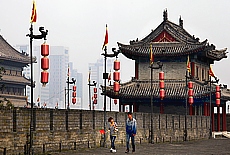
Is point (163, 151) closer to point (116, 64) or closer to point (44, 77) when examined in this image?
point (44, 77)

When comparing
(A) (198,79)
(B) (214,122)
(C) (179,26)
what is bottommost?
(B) (214,122)

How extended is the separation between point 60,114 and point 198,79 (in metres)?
32.3

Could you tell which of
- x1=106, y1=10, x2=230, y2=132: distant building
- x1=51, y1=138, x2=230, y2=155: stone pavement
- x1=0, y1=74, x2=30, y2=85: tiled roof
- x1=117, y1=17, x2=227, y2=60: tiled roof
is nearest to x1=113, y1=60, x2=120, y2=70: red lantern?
x1=51, y1=138, x2=230, y2=155: stone pavement

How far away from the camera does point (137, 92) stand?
54.1 m

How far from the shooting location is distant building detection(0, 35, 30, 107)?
221 feet

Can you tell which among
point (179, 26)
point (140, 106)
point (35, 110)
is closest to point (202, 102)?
point (140, 106)

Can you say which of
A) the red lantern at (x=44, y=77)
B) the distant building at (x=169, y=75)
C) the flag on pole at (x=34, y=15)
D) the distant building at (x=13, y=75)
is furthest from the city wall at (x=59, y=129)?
the distant building at (x=13, y=75)

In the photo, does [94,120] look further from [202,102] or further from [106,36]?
[202,102]

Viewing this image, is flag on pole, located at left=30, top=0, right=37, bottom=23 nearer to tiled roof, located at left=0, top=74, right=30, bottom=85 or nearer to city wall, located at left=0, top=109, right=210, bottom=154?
city wall, located at left=0, top=109, right=210, bottom=154

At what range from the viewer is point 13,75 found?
69.9 meters

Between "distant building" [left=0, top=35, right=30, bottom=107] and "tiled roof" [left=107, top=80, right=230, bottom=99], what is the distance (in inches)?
719

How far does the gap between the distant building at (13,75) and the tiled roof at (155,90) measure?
59.9ft

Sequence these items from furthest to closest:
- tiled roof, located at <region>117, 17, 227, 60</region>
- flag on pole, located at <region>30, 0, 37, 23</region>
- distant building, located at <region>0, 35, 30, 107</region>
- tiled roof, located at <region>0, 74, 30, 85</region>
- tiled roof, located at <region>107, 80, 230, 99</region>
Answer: distant building, located at <region>0, 35, 30, 107</region> < tiled roof, located at <region>0, 74, 30, 85</region> < tiled roof, located at <region>117, 17, 227, 60</region> < tiled roof, located at <region>107, 80, 230, 99</region> < flag on pole, located at <region>30, 0, 37, 23</region>

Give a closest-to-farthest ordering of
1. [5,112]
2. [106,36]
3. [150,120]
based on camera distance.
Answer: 1. [5,112]
2. [106,36]
3. [150,120]
